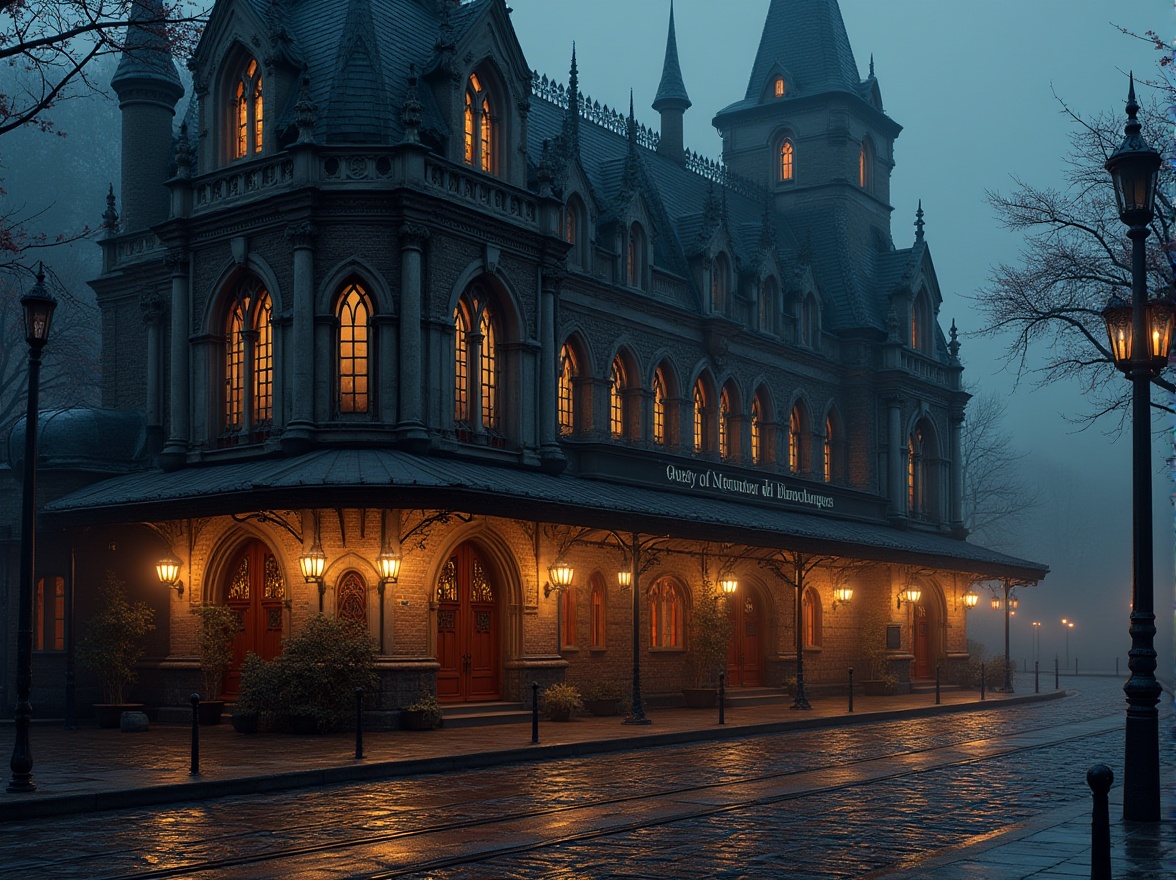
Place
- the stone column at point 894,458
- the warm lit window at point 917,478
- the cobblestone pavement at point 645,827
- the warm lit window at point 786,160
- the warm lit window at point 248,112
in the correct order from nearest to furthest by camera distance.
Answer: the cobblestone pavement at point 645,827 < the warm lit window at point 248,112 < the stone column at point 894,458 < the warm lit window at point 917,478 < the warm lit window at point 786,160

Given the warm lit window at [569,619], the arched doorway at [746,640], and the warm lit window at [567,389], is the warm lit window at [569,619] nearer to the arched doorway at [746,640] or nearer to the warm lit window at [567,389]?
the warm lit window at [567,389]

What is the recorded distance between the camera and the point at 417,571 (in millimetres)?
27812

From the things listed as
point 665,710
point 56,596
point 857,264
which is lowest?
point 665,710

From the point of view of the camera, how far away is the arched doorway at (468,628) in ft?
95.7

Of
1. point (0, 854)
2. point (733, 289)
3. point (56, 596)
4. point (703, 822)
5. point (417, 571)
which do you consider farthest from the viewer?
point (733, 289)

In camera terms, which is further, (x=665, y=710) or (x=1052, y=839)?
(x=665, y=710)

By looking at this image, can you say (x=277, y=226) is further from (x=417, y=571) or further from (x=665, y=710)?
(x=665, y=710)

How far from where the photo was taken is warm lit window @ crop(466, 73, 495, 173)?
31.4m

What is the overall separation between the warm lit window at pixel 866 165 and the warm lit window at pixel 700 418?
15080mm

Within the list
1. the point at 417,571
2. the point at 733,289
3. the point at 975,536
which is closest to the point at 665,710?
the point at 417,571

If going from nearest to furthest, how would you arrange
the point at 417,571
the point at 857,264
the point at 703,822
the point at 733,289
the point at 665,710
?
the point at 703,822, the point at 417,571, the point at 665,710, the point at 733,289, the point at 857,264

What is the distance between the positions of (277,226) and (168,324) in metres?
5.32

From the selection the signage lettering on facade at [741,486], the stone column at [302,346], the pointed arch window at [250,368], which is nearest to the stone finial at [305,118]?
the stone column at [302,346]

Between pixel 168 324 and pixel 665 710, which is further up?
pixel 168 324
